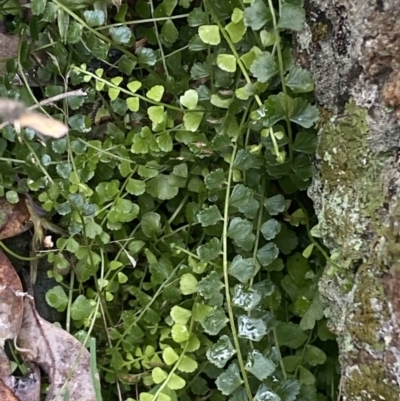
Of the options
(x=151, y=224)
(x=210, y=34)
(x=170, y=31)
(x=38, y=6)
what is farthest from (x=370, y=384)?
(x=38, y=6)

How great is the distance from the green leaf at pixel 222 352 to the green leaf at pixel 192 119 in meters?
0.41

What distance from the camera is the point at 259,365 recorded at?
1.13m

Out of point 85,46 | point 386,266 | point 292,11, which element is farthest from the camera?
point 85,46

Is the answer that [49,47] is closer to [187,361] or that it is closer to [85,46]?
[85,46]

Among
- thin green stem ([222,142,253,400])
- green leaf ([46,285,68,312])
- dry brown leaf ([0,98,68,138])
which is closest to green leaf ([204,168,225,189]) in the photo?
thin green stem ([222,142,253,400])

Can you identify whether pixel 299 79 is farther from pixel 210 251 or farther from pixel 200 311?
pixel 200 311

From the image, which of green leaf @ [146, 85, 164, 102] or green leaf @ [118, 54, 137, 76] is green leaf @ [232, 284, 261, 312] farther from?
green leaf @ [118, 54, 137, 76]

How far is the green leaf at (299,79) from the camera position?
1.07m

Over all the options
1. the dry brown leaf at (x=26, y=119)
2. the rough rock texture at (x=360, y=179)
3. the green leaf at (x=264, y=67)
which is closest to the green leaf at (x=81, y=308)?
the rough rock texture at (x=360, y=179)

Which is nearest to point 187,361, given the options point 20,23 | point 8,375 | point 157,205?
point 157,205

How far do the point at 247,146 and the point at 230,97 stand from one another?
0.10 m

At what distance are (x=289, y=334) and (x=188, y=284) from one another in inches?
8.8

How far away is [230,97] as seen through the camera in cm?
120

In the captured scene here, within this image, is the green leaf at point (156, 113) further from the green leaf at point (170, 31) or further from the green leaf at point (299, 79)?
the green leaf at point (299, 79)
